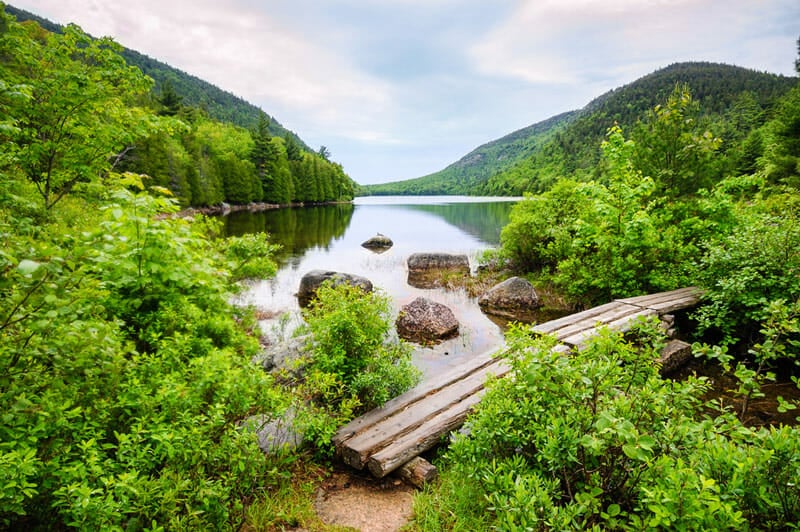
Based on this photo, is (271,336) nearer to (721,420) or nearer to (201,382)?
(201,382)

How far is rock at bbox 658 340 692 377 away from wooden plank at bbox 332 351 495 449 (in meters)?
3.27

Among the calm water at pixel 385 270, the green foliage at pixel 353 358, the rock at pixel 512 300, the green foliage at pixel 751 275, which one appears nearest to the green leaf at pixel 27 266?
the green foliage at pixel 353 358

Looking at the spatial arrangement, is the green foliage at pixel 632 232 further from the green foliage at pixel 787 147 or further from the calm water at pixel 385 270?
the green foliage at pixel 787 147

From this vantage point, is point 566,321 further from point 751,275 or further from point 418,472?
point 418,472

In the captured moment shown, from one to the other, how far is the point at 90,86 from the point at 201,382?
517 centimetres

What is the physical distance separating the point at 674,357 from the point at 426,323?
5230 millimetres

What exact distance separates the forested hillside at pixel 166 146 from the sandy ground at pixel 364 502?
529 cm

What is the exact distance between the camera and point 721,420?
7.30ft

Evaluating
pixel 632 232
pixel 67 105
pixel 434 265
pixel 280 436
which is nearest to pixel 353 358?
pixel 280 436

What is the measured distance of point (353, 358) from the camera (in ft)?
15.4

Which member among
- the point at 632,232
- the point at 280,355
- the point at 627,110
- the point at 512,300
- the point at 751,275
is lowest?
the point at 512,300

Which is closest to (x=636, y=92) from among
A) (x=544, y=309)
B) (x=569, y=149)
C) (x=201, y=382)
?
(x=569, y=149)

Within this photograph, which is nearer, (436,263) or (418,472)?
(418,472)

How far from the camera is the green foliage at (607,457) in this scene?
181 cm
